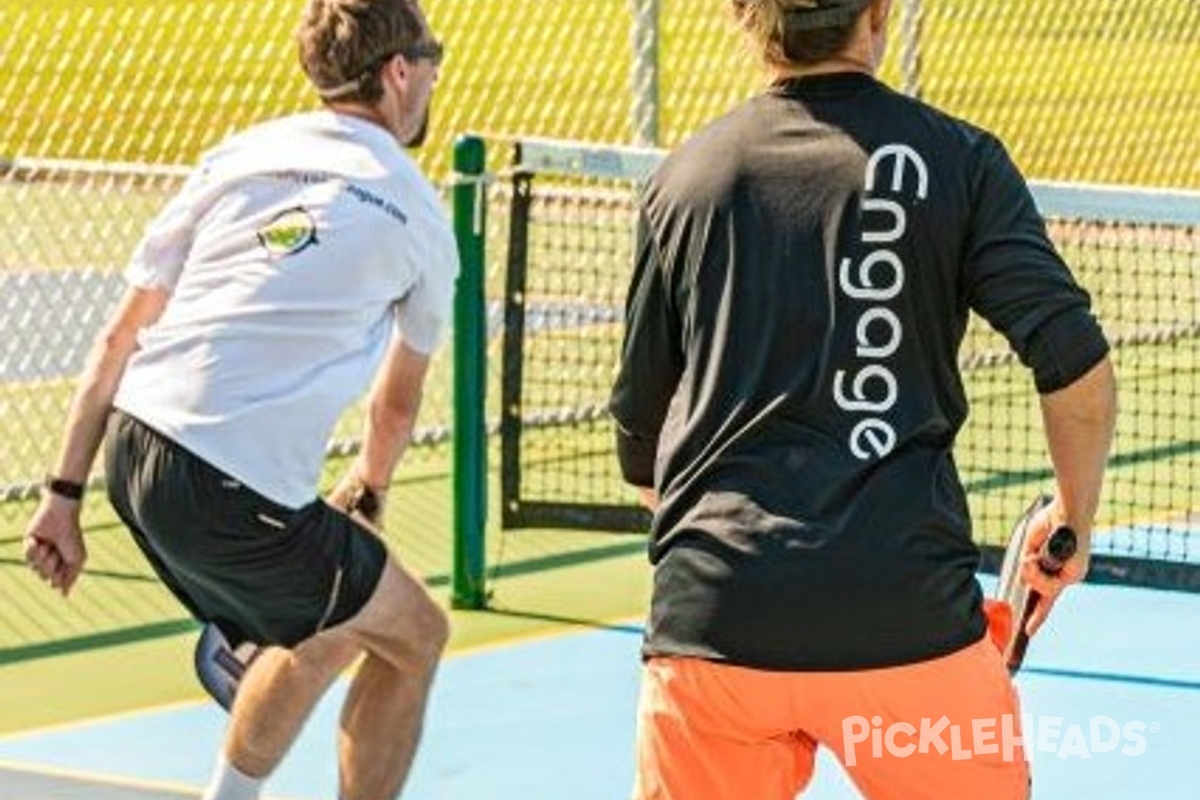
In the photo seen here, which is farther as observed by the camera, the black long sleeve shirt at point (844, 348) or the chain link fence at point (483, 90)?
the chain link fence at point (483, 90)

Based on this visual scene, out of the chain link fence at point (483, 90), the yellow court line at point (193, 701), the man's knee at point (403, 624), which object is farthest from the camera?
the chain link fence at point (483, 90)

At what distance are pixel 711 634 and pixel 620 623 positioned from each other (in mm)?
5159

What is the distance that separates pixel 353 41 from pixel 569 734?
8.27 feet

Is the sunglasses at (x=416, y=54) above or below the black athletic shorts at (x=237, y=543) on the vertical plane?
above

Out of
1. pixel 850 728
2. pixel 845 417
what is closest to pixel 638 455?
pixel 845 417

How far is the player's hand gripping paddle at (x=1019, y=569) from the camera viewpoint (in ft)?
16.3

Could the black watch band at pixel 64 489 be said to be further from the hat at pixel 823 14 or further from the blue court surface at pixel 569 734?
the hat at pixel 823 14

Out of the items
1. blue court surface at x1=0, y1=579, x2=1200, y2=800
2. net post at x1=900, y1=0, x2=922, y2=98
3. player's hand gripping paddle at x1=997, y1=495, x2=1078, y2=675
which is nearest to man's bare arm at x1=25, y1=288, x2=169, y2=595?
blue court surface at x1=0, y1=579, x2=1200, y2=800

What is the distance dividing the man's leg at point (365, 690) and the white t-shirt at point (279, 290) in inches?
13.5

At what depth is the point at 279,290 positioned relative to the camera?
21.5 feet

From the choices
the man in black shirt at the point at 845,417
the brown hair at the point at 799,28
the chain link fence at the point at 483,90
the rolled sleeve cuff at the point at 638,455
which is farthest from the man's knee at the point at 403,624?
the chain link fence at the point at 483,90

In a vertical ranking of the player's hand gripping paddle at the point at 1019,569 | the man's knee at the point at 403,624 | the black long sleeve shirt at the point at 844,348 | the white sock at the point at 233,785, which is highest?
the black long sleeve shirt at the point at 844,348

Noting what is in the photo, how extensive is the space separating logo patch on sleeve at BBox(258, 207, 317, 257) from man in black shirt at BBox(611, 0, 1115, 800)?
1.79 meters

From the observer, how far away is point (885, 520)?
15.8ft
